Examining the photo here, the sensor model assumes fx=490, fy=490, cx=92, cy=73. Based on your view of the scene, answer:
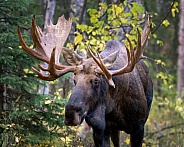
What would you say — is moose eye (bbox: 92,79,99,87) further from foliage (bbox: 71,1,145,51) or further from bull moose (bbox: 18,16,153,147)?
foliage (bbox: 71,1,145,51)

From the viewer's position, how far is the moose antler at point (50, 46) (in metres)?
6.10

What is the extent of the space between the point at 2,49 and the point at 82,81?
2.44 m

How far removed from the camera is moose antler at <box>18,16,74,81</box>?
6.10m

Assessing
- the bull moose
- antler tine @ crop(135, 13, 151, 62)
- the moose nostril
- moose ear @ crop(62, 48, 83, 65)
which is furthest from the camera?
moose ear @ crop(62, 48, 83, 65)

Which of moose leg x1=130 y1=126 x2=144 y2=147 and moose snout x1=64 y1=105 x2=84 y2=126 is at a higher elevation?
moose snout x1=64 y1=105 x2=84 y2=126

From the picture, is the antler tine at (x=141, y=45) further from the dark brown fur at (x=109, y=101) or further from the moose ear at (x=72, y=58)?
the moose ear at (x=72, y=58)

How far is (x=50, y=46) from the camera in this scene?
6.71m

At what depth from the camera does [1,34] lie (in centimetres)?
761

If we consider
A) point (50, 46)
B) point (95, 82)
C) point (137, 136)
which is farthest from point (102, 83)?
point (137, 136)

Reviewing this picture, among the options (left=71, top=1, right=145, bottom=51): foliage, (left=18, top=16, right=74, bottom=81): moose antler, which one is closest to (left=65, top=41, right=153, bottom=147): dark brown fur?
(left=18, top=16, right=74, bottom=81): moose antler

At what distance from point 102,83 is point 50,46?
1163 millimetres

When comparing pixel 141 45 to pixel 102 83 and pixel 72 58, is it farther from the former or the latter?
pixel 72 58

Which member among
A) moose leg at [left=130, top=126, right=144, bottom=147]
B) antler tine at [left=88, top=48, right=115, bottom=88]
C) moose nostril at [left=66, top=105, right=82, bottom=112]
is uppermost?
antler tine at [left=88, top=48, right=115, bottom=88]

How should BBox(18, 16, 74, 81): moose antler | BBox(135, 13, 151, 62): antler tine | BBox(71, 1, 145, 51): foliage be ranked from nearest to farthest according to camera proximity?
1. BBox(135, 13, 151, 62): antler tine
2. BBox(18, 16, 74, 81): moose antler
3. BBox(71, 1, 145, 51): foliage
